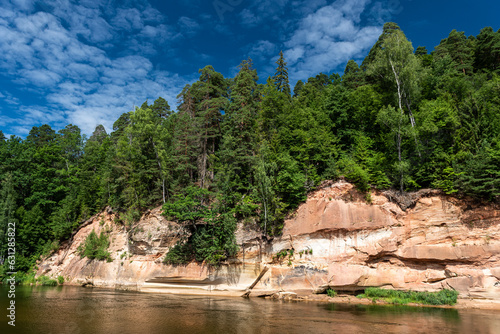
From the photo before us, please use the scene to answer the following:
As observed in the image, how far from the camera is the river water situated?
1294cm

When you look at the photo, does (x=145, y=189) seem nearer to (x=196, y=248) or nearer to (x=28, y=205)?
(x=196, y=248)

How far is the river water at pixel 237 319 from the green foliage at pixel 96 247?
15.3m

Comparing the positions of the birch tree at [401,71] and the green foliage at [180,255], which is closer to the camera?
the birch tree at [401,71]

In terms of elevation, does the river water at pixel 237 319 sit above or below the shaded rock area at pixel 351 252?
below

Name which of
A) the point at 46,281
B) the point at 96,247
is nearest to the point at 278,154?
the point at 96,247

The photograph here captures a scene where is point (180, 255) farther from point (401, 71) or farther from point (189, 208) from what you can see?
point (401, 71)

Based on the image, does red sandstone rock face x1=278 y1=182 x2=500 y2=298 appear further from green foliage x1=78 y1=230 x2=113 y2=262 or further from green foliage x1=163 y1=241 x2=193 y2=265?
green foliage x1=78 y1=230 x2=113 y2=262

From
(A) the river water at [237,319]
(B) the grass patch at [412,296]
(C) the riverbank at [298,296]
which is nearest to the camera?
(A) the river water at [237,319]

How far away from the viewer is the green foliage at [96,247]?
1369 inches

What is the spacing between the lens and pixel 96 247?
36.4 m

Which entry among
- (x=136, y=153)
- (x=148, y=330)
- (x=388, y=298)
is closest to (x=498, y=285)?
(x=388, y=298)

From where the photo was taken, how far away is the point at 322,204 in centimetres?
2619

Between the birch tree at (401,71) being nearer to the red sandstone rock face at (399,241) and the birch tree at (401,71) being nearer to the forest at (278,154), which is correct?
the forest at (278,154)

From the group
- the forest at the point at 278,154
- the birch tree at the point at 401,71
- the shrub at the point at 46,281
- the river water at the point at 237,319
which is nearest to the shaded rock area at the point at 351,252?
the forest at the point at 278,154
